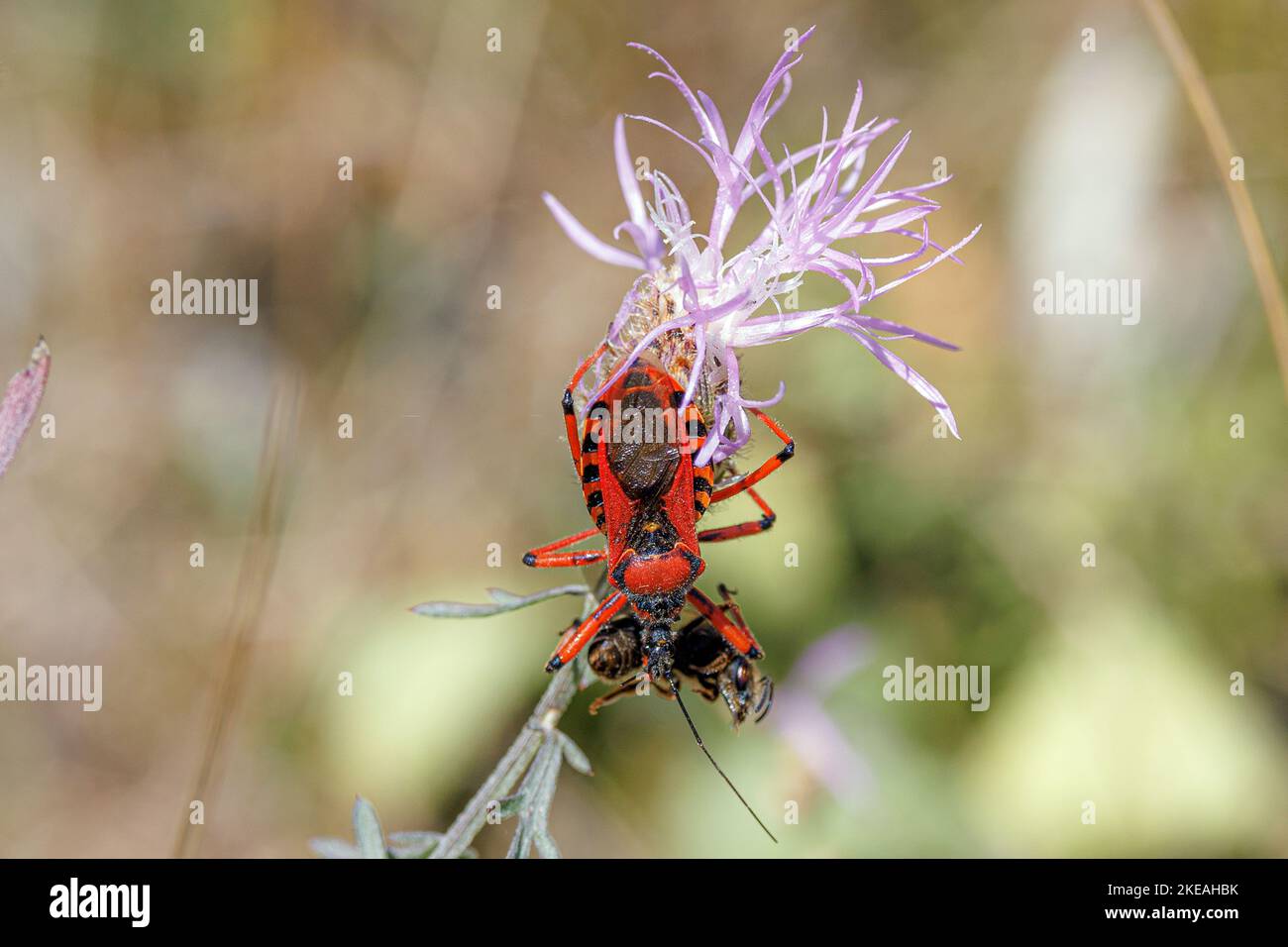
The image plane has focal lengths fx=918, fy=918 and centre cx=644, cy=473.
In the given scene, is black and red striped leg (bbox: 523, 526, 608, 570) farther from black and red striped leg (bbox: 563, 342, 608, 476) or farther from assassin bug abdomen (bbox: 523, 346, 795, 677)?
black and red striped leg (bbox: 563, 342, 608, 476)

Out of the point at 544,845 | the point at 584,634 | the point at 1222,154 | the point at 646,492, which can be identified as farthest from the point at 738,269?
the point at 1222,154

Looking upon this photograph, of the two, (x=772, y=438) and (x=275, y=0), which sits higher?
(x=275, y=0)

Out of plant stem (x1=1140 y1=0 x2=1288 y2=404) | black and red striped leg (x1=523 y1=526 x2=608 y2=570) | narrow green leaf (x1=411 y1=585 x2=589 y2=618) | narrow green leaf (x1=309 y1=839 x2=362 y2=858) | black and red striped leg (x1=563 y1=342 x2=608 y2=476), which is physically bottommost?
narrow green leaf (x1=309 y1=839 x2=362 y2=858)

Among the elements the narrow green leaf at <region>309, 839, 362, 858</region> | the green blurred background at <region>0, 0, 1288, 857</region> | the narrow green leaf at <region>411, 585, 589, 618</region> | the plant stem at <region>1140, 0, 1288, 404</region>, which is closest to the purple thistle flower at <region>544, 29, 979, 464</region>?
the narrow green leaf at <region>411, 585, 589, 618</region>

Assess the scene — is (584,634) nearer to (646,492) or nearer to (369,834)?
(646,492)
